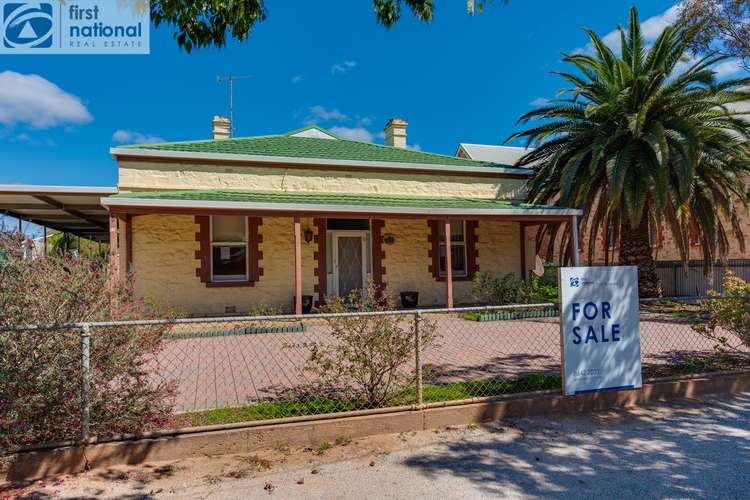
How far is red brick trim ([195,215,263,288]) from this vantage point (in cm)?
1204

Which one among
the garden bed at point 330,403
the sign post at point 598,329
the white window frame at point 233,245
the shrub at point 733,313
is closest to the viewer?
the garden bed at point 330,403

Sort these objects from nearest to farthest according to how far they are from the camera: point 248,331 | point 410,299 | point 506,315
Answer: point 248,331, point 506,315, point 410,299

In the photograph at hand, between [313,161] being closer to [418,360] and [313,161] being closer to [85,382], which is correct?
[418,360]

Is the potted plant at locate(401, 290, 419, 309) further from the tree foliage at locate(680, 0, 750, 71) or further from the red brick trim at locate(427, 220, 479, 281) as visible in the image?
the tree foliage at locate(680, 0, 750, 71)

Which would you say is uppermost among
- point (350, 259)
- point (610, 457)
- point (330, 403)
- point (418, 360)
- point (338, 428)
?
point (350, 259)

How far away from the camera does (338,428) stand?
14.1ft

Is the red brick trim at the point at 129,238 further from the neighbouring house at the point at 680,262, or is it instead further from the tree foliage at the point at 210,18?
the neighbouring house at the point at 680,262

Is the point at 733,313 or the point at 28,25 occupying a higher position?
the point at 28,25

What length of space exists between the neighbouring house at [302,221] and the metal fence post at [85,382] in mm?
6672

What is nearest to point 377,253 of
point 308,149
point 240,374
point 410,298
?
point 410,298

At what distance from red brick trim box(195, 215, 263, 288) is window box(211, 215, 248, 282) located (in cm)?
15

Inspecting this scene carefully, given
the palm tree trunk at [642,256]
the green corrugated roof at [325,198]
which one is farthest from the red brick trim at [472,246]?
the palm tree trunk at [642,256]

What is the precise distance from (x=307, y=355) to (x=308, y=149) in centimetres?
858

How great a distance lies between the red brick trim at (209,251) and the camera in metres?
12.0
